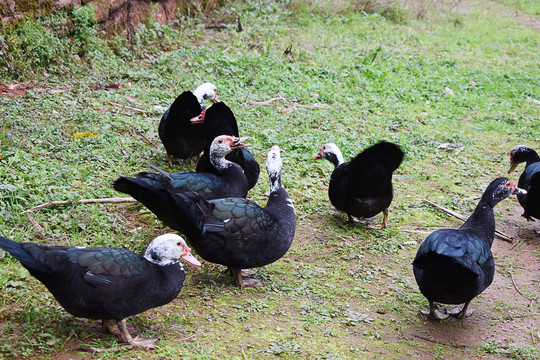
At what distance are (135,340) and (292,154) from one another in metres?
4.17

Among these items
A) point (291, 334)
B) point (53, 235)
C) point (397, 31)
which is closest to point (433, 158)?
point (291, 334)

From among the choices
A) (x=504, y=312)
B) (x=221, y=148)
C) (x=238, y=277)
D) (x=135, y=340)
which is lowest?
(x=504, y=312)

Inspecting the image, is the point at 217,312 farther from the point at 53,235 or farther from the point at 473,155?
the point at 473,155

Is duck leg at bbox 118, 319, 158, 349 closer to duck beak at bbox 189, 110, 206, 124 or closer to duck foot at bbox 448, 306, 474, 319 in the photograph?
duck foot at bbox 448, 306, 474, 319

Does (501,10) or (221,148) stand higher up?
(221,148)

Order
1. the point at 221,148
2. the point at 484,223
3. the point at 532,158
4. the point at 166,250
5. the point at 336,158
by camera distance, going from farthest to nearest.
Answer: the point at 532,158 → the point at 336,158 → the point at 221,148 → the point at 484,223 → the point at 166,250

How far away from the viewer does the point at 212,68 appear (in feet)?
31.6

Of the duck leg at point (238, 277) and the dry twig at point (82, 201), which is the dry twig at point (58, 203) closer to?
the dry twig at point (82, 201)

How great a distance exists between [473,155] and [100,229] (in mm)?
5428

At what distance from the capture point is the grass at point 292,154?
4062 millimetres

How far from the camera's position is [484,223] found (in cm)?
501

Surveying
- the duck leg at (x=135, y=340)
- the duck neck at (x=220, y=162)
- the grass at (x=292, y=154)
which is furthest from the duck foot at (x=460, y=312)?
the duck leg at (x=135, y=340)

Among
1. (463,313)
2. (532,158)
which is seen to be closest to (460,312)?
(463,313)

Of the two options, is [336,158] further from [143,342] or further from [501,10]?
[501,10]
